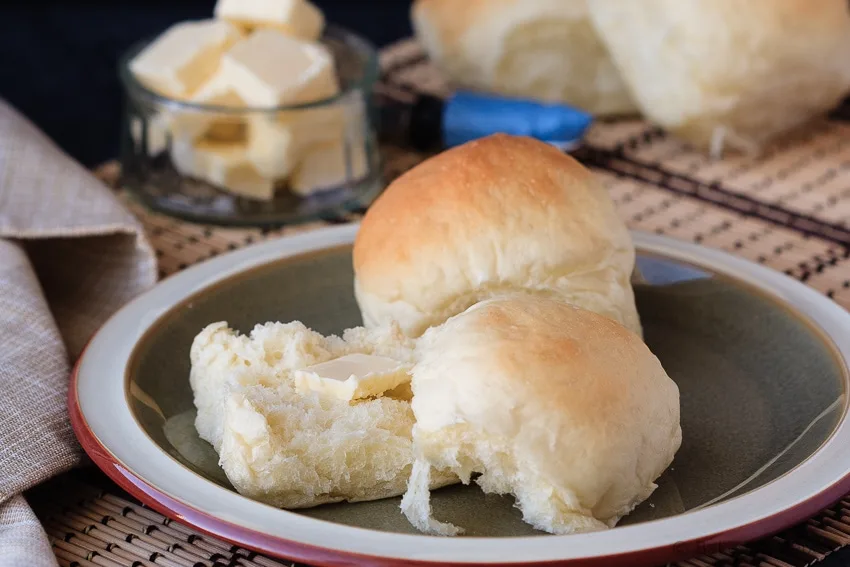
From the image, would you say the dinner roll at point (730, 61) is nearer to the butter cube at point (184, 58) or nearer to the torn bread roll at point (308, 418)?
the butter cube at point (184, 58)

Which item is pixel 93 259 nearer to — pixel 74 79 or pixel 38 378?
pixel 38 378

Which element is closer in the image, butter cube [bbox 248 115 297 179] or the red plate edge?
the red plate edge

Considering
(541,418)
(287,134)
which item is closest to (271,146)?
(287,134)

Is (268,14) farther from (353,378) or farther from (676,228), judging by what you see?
(353,378)

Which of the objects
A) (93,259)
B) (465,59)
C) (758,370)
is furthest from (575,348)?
(465,59)

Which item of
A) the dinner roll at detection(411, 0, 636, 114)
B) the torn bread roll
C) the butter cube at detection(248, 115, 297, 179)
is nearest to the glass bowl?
the butter cube at detection(248, 115, 297, 179)

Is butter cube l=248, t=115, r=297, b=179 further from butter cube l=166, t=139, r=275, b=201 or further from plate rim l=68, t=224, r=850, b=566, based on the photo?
plate rim l=68, t=224, r=850, b=566
